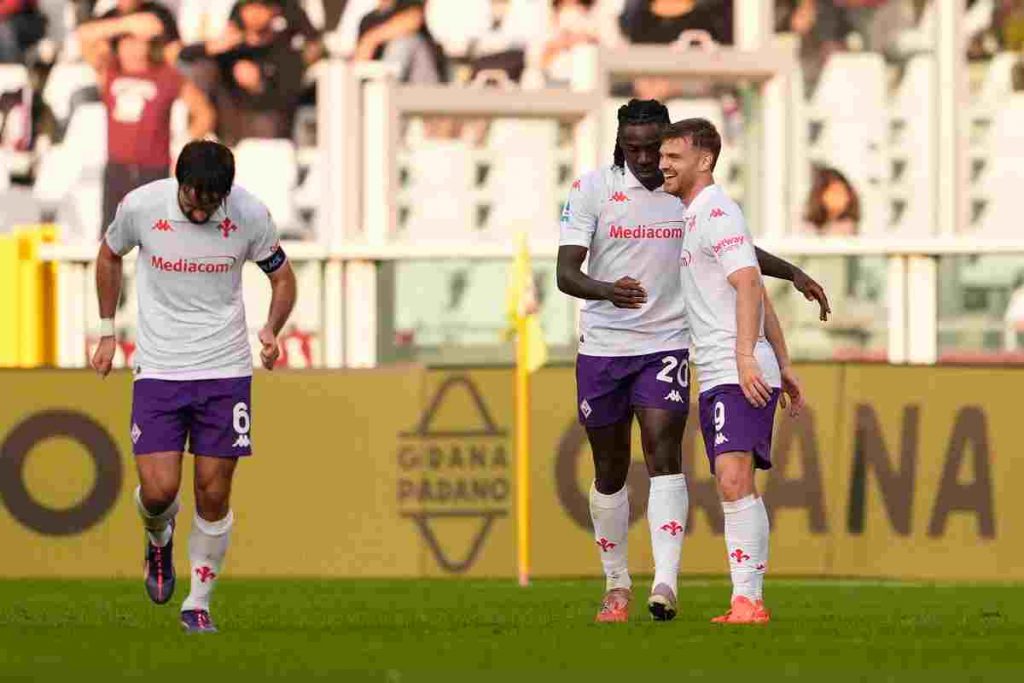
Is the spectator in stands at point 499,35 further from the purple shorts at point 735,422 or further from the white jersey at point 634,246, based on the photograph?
the purple shorts at point 735,422

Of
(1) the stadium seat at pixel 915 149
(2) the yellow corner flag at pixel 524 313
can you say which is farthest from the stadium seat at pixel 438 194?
(2) the yellow corner flag at pixel 524 313

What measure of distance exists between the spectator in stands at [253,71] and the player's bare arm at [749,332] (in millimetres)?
12583

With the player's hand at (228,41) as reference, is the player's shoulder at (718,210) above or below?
below

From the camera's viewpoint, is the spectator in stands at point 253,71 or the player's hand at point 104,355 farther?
the spectator in stands at point 253,71

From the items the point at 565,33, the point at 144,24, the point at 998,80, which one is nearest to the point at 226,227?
the point at 144,24

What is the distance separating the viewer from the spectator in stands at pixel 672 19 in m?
24.3

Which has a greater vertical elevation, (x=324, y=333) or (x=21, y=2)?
(x=21, y=2)

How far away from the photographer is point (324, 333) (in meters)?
19.8

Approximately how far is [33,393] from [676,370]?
783 centimetres

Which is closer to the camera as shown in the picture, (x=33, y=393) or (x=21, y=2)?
(x=33, y=393)

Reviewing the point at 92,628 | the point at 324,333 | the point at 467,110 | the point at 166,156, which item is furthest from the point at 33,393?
the point at 92,628

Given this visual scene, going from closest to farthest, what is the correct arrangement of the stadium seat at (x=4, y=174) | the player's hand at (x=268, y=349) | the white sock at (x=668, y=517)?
the player's hand at (x=268, y=349)
the white sock at (x=668, y=517)
the stadium seat at (x=4, y=174)

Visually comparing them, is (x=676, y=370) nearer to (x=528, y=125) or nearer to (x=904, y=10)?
(x=528, y=125)

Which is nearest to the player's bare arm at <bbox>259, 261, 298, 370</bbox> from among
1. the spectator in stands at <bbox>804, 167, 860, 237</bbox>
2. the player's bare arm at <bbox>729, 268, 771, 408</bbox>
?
the player's bare arm at <bbox>729, 268, 771, 408</bbox>
